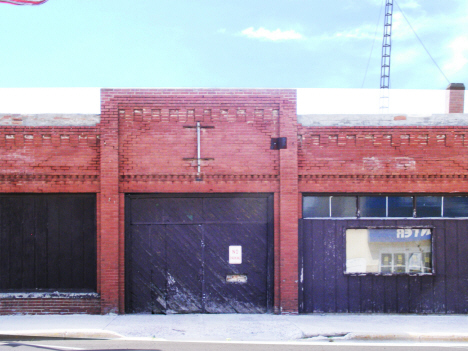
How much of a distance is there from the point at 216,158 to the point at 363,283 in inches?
185

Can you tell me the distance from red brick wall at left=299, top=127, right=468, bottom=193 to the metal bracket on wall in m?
0.44

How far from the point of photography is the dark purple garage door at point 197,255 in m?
9.99

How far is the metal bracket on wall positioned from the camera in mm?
10031

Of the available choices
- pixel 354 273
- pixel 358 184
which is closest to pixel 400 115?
pixel 358 184

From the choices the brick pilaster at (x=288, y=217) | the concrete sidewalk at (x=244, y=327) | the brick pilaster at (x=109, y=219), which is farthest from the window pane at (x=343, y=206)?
the brick pilaster at (x=109, y=219)

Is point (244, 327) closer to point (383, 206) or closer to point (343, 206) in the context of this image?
point (343, 206)

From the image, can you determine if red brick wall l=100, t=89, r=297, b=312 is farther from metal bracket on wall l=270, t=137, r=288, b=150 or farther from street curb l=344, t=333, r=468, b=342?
street curb l=344, t=333, r=468, b=342

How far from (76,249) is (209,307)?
139 inches

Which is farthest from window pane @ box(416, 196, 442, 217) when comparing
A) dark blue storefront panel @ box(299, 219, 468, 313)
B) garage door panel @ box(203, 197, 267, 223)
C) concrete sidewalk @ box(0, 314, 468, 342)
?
garage door panel @ box(203, 197, 267, 223)

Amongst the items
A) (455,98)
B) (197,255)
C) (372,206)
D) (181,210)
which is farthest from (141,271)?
(455,98)

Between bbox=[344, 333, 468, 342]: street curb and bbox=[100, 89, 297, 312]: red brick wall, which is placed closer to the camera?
bbox=[344, 333, 468, 342]: street curb

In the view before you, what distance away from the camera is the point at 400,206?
10289 mm

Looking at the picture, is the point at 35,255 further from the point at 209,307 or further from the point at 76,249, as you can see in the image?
the point at 209,307

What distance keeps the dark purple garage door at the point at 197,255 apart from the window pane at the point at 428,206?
12.2 ft
